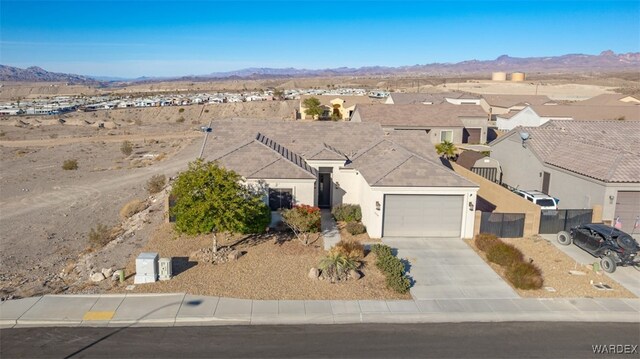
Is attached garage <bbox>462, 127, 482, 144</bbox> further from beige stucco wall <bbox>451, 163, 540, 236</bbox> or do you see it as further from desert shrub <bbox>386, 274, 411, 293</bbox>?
desert shrub <bbox>386, 274, 411, 293</bbox>

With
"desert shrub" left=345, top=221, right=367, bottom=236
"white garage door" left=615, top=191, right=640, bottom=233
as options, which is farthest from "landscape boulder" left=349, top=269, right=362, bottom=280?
"white garage door" left=615, top=191, right=640, bottom=233

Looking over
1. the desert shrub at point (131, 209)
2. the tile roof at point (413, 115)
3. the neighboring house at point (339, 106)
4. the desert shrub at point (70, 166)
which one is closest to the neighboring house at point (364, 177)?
the desert shrub at point (131, 209)

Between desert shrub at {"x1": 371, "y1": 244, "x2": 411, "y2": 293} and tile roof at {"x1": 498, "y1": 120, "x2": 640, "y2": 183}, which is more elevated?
tile roof at {"x1": 498, "y1": 120, "x2": 640, "y2": 183}

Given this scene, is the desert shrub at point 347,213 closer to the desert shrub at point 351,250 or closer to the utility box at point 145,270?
the desert shrub at point 351,250

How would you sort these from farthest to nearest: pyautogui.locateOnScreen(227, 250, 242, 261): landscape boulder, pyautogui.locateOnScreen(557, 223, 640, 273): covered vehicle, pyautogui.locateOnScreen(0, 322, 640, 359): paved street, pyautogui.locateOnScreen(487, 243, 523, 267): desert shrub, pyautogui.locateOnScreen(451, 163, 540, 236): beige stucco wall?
pyautogui.locateOnScreen(451, 163, 540, 236): beige stucco wall < pyautogui.locateOnScreen(227, 250, 242, 261): landscape boulder < pyautogui.locateOnScreen(557, 223, 640, 273): covered vehicle < pyautogui.locateOnScreen(487, 243, 523, 267): desert shrub < pyautogui.locateOnScreen(0, 322, 640, 359): paved street

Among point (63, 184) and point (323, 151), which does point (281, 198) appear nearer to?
point (323, 151)

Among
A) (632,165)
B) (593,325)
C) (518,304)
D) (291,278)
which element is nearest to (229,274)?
(291,278)
